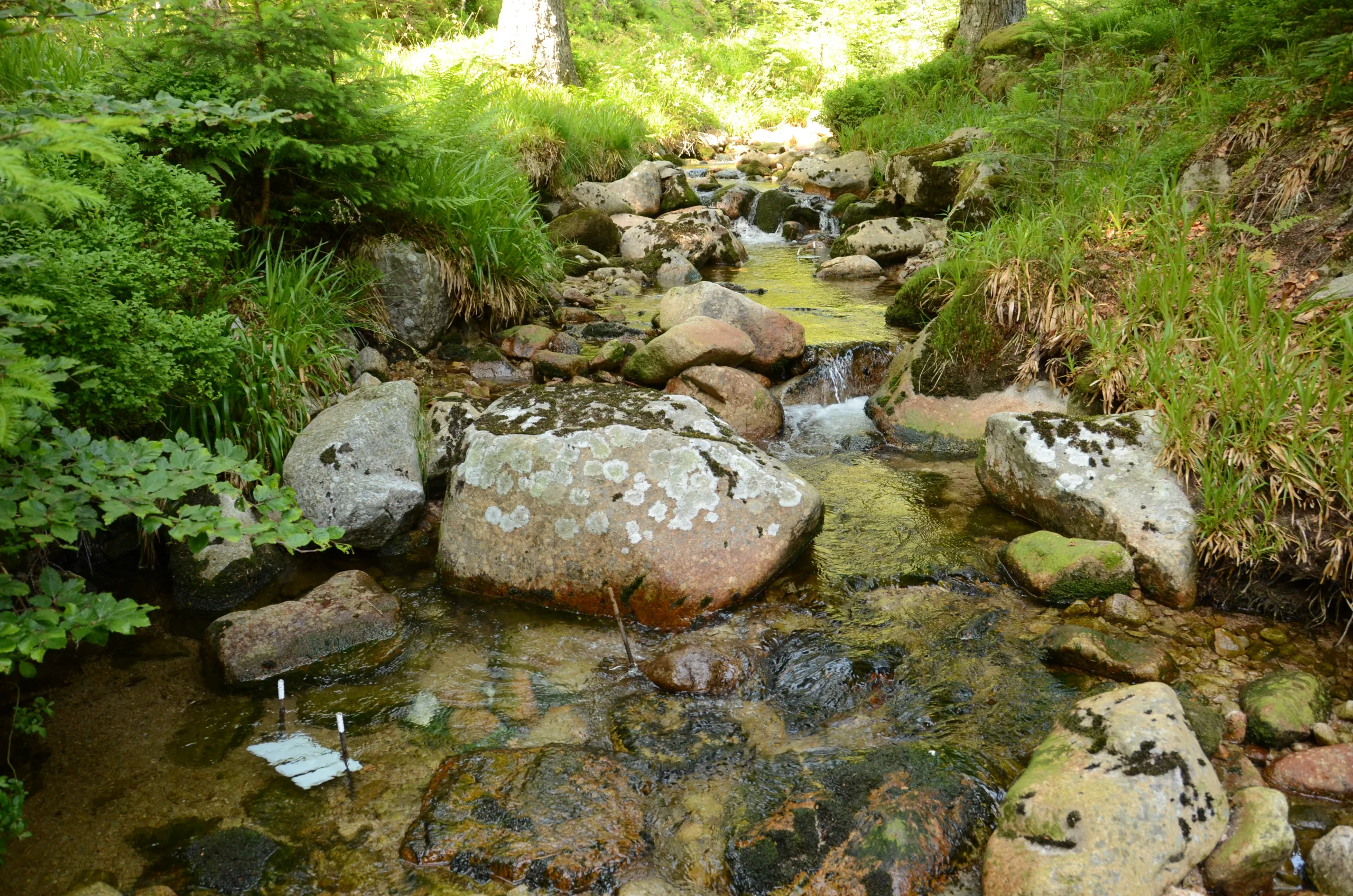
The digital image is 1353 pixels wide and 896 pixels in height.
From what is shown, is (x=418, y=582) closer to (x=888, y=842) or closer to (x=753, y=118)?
(x=888, y=842)

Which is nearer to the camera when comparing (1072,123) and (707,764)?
(707,764)

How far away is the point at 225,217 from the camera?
5.22 m

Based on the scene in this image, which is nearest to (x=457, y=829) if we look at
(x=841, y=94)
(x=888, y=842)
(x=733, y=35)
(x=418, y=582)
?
(x=888, y=842)

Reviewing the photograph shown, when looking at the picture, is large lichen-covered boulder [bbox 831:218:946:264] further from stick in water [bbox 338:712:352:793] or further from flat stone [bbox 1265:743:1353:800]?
stick in water [bbox 338:712:352:793]

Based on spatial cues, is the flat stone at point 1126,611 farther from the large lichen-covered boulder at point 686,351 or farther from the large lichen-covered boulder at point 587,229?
the large lichen-covered boulder at point 587,229

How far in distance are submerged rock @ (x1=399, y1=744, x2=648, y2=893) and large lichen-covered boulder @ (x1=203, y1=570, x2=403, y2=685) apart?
92cm

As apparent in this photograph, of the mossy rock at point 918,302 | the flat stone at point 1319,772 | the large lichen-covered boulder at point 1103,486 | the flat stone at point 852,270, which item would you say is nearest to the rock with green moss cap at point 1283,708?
the flat stone at point 1319,772

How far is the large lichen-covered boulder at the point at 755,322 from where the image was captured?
21.5 ft

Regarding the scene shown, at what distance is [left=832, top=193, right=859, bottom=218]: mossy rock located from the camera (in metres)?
11.8

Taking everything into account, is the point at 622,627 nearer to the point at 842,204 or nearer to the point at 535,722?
the point at 535,722

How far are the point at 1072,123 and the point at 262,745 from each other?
7180mm

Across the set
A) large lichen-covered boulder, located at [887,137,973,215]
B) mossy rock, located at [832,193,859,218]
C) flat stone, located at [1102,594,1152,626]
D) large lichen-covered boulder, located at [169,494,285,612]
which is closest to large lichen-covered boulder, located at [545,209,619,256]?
mossy rock, located at [832,193,859,218]

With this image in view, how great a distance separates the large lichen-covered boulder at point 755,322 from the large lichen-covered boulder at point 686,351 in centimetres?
22

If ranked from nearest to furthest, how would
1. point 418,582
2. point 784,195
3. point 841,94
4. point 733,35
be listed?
point 418,582 → point 784,195 → point 841,94 → point 733,35
